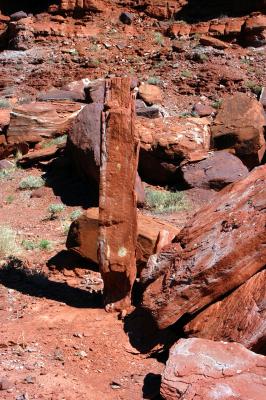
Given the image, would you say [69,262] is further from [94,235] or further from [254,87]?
[254,87]

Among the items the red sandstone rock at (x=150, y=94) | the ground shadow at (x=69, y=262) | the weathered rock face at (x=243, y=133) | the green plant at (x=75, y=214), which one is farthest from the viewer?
the red sandstone rock at (x=150, y=94)

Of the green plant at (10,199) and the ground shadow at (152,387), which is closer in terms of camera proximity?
the ground shadow at (152,387)

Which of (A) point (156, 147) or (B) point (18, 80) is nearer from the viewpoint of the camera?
(A) point (156, 147)

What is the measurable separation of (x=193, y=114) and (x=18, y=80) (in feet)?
28.6

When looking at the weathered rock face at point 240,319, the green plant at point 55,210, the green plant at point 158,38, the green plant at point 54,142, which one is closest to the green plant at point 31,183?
the green plant at point 55,210

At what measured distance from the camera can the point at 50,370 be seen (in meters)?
4.96

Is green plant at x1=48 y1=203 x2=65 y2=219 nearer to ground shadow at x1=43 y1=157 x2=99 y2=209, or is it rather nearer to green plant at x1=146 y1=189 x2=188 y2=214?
ground shadow at x1=43 y1=157 x2=99 y2=209

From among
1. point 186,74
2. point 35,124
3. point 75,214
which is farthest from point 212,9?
point 75,214

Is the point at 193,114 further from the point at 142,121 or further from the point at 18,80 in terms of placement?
the point at 18,80

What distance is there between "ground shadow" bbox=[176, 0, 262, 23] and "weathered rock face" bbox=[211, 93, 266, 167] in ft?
39.7

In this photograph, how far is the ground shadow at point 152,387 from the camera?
4.62 meters

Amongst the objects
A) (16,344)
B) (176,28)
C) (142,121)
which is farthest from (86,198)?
(176,28)

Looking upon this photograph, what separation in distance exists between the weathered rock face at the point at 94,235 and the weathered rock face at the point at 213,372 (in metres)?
2.39

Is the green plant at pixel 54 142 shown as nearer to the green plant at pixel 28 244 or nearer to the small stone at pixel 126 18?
the green plant at pixel 28 244
